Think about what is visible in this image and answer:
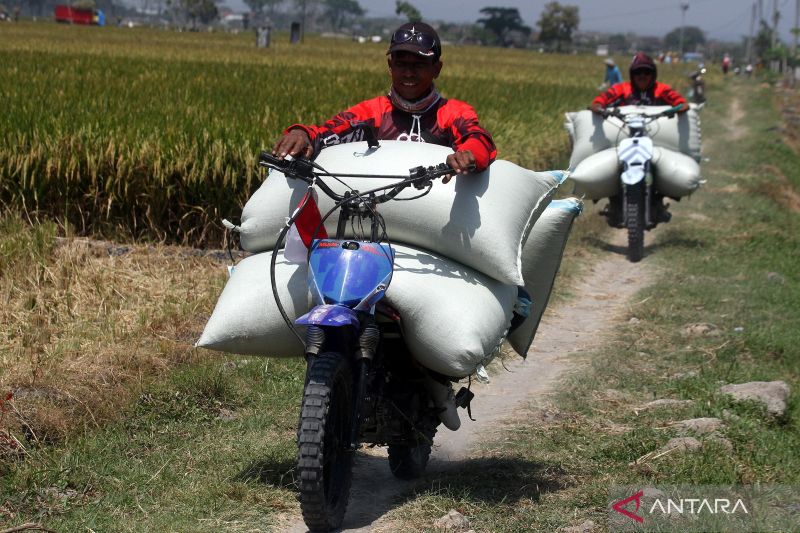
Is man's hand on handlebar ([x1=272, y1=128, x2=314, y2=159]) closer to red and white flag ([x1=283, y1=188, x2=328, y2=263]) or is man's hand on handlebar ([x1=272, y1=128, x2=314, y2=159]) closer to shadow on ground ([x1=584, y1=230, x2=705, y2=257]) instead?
red and white flag ([x1=283, y1=188, x2=328, y2=263])

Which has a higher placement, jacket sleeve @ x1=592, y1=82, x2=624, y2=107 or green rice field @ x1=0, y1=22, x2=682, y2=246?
jacket sleeve @ x1=592, y1=82, x2=624, y2=107

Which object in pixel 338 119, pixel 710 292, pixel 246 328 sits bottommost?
pixel 710 292

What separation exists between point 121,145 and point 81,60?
538 inches

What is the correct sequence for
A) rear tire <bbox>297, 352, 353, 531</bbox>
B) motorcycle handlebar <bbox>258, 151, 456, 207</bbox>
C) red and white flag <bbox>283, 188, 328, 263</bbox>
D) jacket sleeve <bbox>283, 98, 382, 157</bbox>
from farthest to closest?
jacket sleeve <bbox>283, 98, 382, 157</bbox> < red and white flag <bbox>283, 188, 328, 263</bbox> < motorcycle handlebar <bbox>258, 151, 456, 207</bbox> < rear tire <bbox>297, 352, 353, 531</bbox>

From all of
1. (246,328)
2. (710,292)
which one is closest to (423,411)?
(246,328)

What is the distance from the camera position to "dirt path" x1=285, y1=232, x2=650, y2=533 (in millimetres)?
4844

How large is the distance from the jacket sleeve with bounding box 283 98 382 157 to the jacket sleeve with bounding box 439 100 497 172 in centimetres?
30

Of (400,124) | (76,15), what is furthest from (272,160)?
(76,15)

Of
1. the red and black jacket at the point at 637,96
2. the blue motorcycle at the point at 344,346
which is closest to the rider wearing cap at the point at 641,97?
the red and black jacket at the point at 637,96

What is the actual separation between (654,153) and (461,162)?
23.7ft

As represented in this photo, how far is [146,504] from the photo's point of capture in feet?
15.1

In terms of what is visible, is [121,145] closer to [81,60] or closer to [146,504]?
[146,504]

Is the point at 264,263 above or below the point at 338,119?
below

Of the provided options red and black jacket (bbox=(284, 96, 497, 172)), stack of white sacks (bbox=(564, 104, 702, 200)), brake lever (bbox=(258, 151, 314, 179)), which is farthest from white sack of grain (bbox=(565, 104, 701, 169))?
brake lever (bbox=(258, 151, 314, 179))
